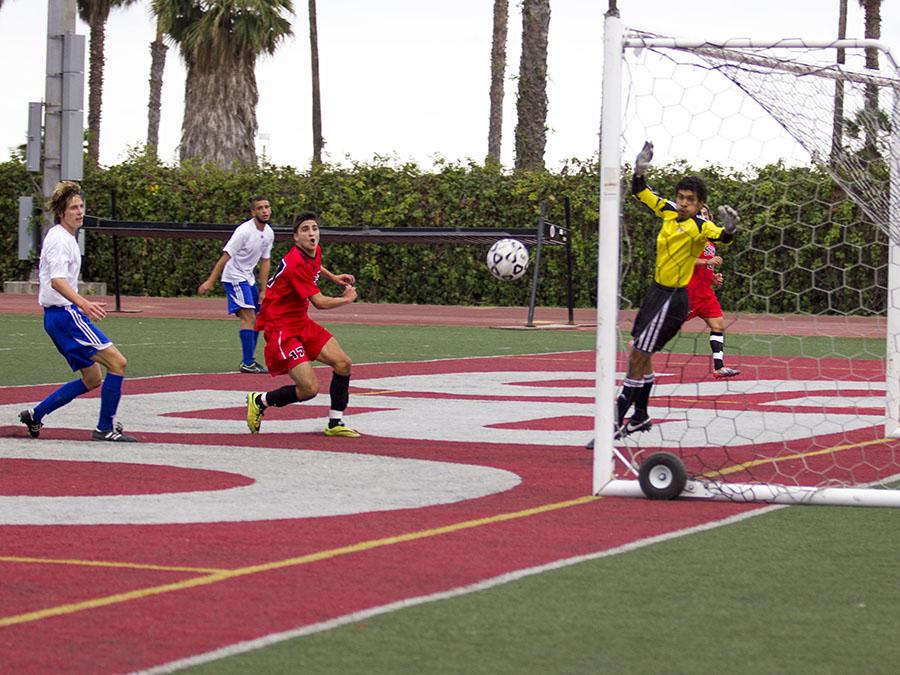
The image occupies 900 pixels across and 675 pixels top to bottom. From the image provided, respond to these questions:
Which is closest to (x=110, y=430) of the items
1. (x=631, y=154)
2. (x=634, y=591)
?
(x=631, y=154)

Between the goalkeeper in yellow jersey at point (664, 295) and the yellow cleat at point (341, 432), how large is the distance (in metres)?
1.92

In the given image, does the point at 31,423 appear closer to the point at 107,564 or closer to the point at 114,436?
the point at 114,436

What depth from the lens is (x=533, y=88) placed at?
3622 centimetres

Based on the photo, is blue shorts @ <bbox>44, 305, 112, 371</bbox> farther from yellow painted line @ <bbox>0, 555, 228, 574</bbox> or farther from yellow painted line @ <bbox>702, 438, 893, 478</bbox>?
yellow painted line @ <bbox>0, 555, 228, 574</bbox>

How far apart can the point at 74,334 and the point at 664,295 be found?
154 inches

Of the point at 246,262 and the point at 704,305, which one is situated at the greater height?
the point at 246,262

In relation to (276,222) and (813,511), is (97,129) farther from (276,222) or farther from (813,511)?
(813,511)

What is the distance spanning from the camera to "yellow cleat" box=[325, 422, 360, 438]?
11750 millimetres

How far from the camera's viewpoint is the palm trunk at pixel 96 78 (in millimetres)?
53531

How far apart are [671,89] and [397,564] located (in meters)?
3.54

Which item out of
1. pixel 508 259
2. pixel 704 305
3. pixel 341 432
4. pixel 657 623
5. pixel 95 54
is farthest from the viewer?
pixel 95 54

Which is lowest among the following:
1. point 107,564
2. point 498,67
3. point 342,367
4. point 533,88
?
point 107,564

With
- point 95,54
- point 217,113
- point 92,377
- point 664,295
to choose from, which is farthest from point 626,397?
point 95,54

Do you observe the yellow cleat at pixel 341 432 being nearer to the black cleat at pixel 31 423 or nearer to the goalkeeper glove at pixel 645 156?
the black cleat at pixel 31 423
